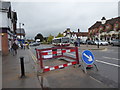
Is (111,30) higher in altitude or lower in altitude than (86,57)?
higher

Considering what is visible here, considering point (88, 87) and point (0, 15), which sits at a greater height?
point (0, 15)

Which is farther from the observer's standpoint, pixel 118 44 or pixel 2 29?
pixel 118 44

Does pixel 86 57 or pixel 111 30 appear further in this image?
pixel 111 30

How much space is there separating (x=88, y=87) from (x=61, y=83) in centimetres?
103

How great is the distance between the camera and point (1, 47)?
585 inches

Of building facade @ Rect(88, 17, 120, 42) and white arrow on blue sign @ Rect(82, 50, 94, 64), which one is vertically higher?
building facade @ Rect(88, 17, 120, 42)

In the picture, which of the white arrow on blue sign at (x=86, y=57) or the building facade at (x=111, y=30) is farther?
the building facade at (x=111, y=30)

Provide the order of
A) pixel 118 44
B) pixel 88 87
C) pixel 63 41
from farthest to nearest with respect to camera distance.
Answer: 1. pixel 63 41
2. pixel 118 44
3. pixel 88 87

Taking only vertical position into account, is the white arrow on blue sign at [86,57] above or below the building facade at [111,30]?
below

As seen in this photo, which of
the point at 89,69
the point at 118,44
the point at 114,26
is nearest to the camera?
the point at 89,69

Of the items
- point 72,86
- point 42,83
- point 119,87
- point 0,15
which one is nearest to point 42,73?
point 42,83

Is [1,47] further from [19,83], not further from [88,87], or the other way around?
[88,87]

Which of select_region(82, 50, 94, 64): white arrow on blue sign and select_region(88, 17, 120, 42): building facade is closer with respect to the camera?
select_region(82, 50, 94, 64): white arrow on blue sign

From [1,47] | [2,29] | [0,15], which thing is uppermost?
[0,15]
